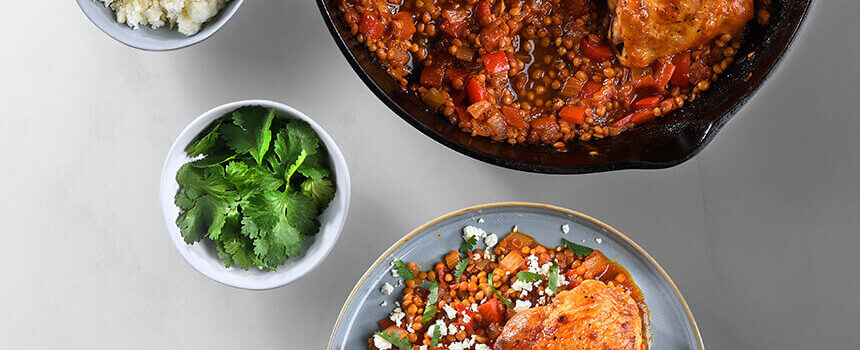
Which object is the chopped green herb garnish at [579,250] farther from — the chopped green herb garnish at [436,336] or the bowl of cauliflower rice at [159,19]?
the bowl of cauliflower rice at [159,19]

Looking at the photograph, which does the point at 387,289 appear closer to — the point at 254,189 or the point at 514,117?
the point at 254,189

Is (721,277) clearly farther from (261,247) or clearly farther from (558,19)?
(261,247)

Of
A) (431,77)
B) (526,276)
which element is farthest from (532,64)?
(526,276)

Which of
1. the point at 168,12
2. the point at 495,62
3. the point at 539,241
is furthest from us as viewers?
the point at 539,241

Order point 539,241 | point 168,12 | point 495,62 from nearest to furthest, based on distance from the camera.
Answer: point 168,12 < point 495,62 < point 539,241

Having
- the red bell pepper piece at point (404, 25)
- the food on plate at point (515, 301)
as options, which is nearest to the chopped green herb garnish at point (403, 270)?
the food on plate at point (515, 301)

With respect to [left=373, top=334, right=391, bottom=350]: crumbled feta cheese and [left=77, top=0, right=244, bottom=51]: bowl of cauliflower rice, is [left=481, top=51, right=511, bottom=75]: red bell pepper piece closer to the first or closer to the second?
[left=77, top=0, right=244, bottom=51]: bowl of cauliflower rice

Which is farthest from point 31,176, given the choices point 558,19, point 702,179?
point 702,179
